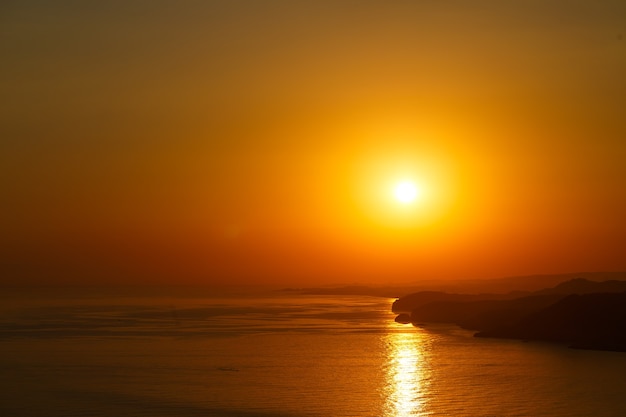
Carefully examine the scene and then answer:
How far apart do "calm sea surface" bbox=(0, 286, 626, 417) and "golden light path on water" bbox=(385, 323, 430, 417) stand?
8 cm

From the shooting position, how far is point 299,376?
1919 inches

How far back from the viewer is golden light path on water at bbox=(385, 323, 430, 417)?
1489 inches

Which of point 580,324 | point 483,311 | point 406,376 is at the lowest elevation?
point 406,376

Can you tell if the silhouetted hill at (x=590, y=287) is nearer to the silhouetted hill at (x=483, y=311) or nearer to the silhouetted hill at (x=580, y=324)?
the silhouetted hill at (x=483, y=311)

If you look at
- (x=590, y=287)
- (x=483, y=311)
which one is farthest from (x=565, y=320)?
(x=590, y=287)

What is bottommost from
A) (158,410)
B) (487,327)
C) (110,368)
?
(158,410)

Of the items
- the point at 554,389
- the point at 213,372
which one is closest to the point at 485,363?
the point at 554,389

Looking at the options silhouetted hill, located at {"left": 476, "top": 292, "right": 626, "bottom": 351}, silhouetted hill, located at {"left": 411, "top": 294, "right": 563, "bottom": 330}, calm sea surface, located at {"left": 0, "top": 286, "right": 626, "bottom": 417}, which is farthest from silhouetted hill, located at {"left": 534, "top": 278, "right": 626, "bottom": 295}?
calm sea surface, located at {"left": 0, "top": 286, "right": 626, "bottom": 417}

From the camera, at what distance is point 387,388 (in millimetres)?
44281

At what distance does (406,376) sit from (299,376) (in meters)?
7.03

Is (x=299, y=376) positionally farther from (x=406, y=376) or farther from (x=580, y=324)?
(x=580, y=324)

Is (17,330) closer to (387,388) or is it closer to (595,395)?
(387,388)

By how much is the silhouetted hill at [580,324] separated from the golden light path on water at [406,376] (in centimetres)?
1085

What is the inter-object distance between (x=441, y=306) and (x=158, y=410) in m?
85.8
